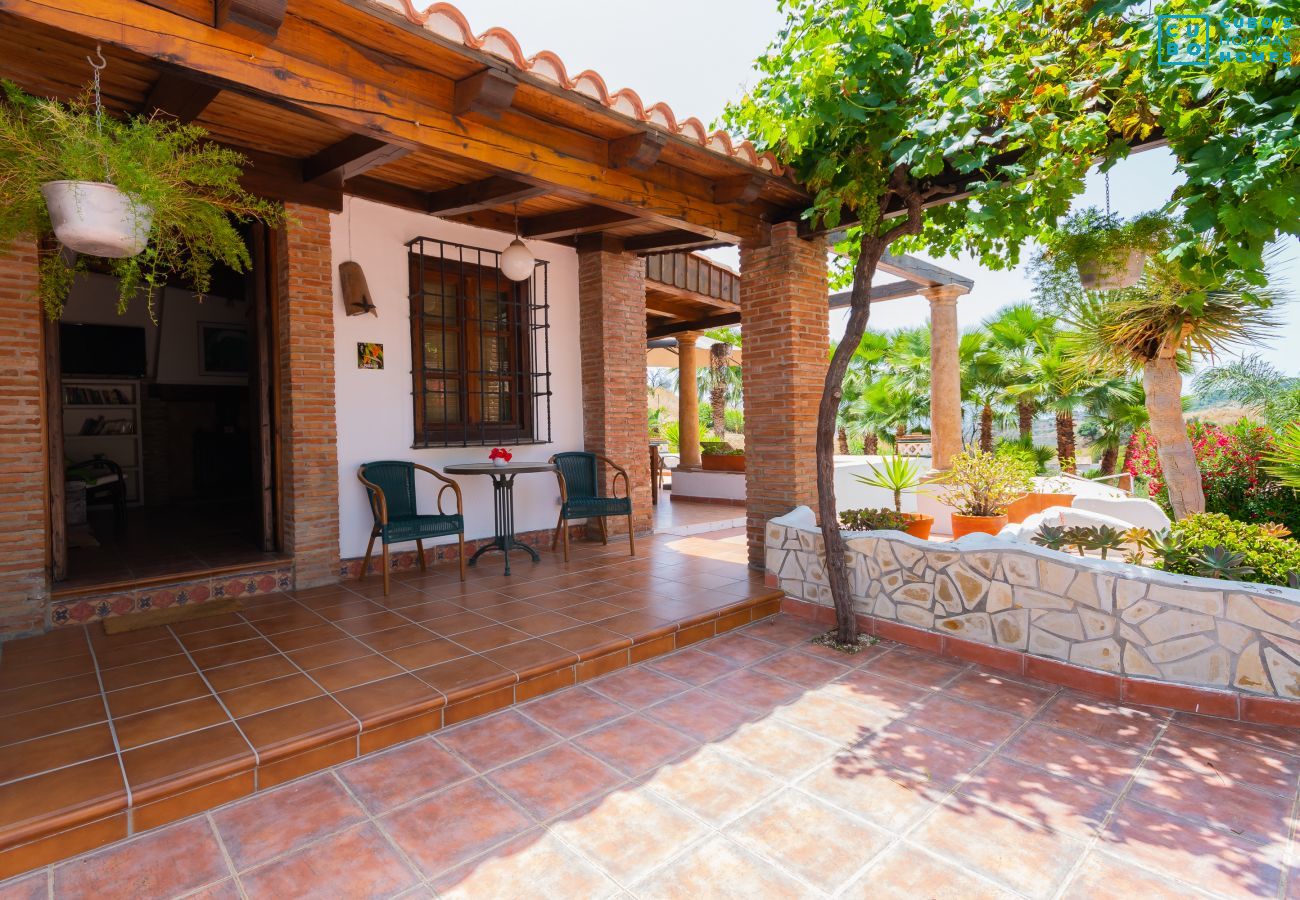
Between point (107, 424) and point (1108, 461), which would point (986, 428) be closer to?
point (1108, 461)

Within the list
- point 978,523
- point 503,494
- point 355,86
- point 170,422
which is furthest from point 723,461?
point 355,86

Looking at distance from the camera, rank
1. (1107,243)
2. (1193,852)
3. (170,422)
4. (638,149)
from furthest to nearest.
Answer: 1. (170,422)
2. (1107,243)
3. (638,149)
4. (1193,852)

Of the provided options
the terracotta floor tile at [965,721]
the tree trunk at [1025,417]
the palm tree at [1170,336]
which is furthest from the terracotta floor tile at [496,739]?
the tree trunk at [1025,417]

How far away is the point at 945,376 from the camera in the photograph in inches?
293

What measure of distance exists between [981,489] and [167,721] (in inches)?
210

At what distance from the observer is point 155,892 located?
172 cm

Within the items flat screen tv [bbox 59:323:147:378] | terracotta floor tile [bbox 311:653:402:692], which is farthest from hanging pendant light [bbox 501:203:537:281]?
flat screen tv [bbox 59:323:147:378]

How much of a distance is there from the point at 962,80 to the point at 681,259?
4.47 meters

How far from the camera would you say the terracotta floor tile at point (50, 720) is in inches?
90.7

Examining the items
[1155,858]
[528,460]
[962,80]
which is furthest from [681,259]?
[1155,858]

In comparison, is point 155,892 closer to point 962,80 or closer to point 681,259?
point 962,80

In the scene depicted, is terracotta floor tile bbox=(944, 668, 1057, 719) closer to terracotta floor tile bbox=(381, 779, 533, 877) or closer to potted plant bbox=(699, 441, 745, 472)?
terracotta floor tile bbox=(381, 779, 533, 877)

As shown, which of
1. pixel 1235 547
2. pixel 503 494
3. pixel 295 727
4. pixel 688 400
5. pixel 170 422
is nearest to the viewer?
pixel 295 727

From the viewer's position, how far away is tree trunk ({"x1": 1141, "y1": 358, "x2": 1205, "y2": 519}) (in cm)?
474
